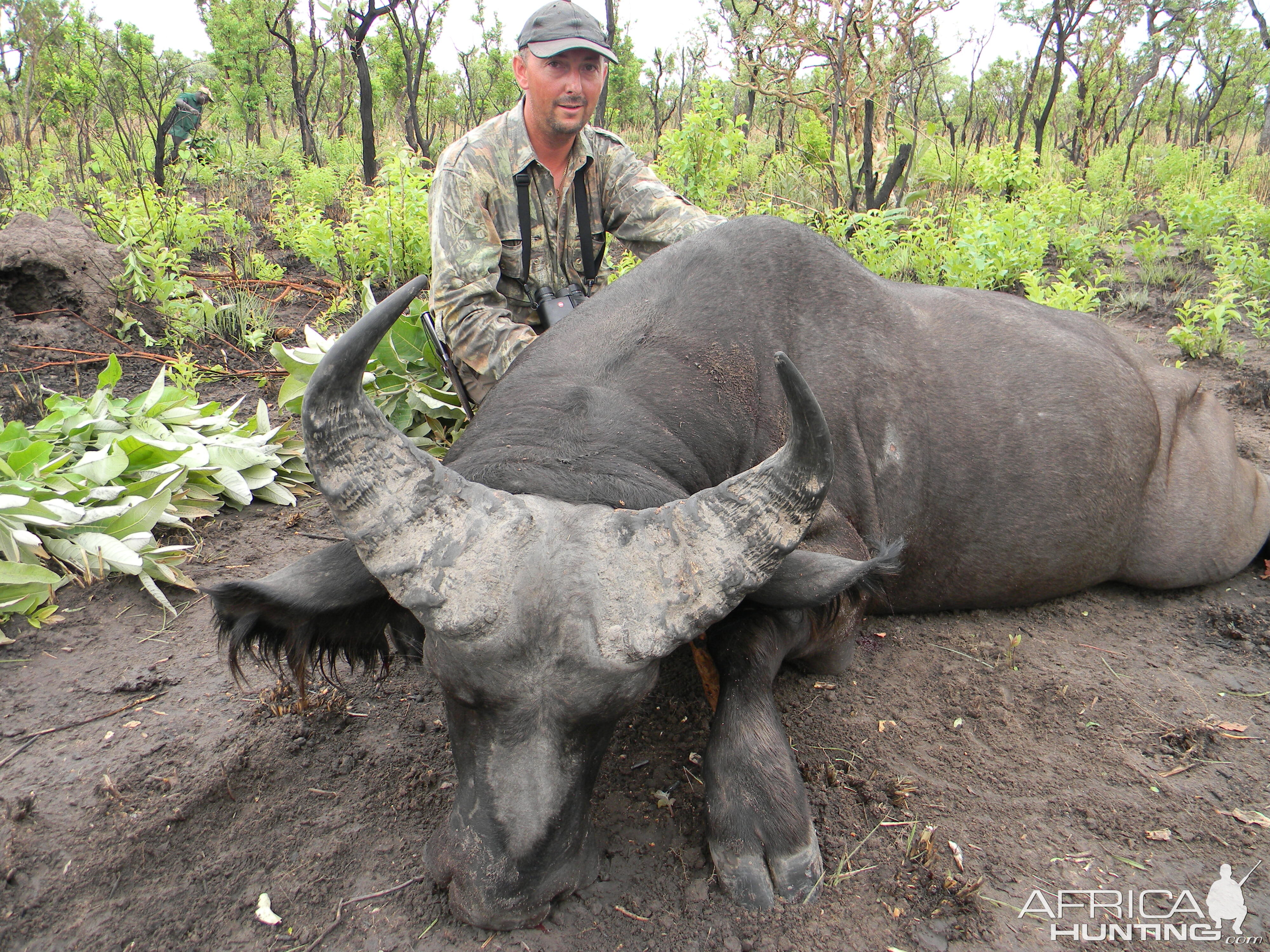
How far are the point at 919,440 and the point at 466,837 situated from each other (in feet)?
7.90

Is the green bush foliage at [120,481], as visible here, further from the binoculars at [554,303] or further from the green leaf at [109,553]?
the binoculars at [554,303]

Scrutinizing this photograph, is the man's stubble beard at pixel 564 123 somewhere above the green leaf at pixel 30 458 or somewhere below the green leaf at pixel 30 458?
above

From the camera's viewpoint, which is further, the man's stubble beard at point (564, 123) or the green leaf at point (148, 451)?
the man's stubble beard at point (564, 123)

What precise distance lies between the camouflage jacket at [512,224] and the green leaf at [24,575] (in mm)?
2066

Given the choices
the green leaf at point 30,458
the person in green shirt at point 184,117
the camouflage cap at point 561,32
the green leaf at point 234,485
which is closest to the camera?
the green leaf at point 30,458

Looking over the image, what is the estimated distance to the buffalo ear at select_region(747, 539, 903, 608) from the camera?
234 centimetres

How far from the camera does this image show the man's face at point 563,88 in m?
4.60

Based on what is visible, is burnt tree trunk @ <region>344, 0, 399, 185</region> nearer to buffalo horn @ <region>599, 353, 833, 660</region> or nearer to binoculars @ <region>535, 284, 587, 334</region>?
binoculars @ <region>535, 284, 587, 334</region>

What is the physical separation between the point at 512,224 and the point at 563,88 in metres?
0.79

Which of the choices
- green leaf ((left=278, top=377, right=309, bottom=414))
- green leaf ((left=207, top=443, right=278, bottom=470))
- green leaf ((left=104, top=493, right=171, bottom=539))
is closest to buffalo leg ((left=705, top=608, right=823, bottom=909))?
green leaf ((left=104, top=493, right=171, bottom=539))

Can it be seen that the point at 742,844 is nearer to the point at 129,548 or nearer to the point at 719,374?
the point at 719,374

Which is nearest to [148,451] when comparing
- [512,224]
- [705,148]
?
[512,224]

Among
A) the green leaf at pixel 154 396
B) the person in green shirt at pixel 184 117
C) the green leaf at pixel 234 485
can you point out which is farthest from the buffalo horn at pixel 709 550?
the person in green shirt at pixel 184 117

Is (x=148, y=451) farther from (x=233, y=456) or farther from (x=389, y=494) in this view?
(x=389, y=494)
